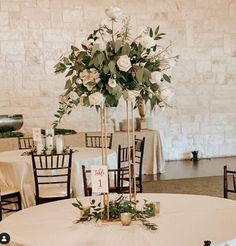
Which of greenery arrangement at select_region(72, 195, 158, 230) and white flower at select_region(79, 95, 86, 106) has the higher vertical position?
white flower at select_region(79, 95, 86, 106)

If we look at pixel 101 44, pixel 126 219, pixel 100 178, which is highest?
pixel 101 44

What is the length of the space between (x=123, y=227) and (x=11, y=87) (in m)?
6.84

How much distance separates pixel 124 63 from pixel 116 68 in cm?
7

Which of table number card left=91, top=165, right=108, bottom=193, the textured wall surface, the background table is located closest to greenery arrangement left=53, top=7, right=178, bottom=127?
→ table number card left=91, top=165, right=108, bottom=193

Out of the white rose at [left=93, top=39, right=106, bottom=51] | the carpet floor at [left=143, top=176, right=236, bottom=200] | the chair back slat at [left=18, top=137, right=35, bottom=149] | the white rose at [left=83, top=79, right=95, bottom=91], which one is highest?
the white rose at [left=93, top=39, right=106, bottom=51]

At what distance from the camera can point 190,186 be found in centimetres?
660

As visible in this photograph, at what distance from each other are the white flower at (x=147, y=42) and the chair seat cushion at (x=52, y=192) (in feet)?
8.78

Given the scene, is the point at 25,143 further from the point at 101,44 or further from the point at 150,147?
the point at 101,44

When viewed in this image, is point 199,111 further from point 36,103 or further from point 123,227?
point 123,227

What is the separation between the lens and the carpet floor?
6238mm

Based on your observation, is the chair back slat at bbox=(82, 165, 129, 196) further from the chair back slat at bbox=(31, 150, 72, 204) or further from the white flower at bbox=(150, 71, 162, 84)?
Answer: the white flower at bbox=(150, 71, 162, 84)

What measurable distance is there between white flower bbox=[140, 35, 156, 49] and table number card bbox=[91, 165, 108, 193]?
0.62m

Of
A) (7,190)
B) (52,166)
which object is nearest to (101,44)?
(52,166)

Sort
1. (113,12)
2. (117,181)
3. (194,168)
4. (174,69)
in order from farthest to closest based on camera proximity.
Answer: (174,69), (194,168), (117,181), (113,12)
